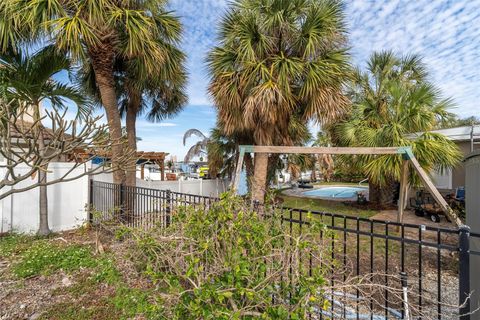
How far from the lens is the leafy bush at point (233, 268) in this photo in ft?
5.33

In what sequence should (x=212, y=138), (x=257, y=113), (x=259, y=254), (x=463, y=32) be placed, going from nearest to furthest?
(x=259, y=254) → (x=257, y=113) → (x=463, y=32) → (x=212, y=138)

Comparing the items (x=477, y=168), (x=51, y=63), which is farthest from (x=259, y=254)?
(x=51, y=63)

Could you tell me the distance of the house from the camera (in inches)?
339

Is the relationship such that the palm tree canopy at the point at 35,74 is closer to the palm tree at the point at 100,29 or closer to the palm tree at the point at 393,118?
the palm tree at the point at 100,29

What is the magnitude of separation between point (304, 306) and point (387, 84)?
31.6 feet

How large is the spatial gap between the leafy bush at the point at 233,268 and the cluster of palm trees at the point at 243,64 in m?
3.08

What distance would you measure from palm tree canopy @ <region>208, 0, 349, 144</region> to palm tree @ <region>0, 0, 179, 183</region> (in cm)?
169

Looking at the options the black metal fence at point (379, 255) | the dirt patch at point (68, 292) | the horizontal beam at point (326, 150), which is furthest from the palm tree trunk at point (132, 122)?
the horizontal beam at point (326, 150)

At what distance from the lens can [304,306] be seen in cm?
157

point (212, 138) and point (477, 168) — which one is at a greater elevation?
point (212, 138)

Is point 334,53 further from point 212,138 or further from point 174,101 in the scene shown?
point 212,138

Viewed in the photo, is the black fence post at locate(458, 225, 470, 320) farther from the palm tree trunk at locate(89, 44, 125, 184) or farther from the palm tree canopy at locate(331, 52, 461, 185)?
the palm tree trunk at locate(89, 44, 125, 184)

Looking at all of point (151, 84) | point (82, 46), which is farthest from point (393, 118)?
point (82, 46)

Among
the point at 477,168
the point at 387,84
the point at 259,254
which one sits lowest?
the point at 259,254
